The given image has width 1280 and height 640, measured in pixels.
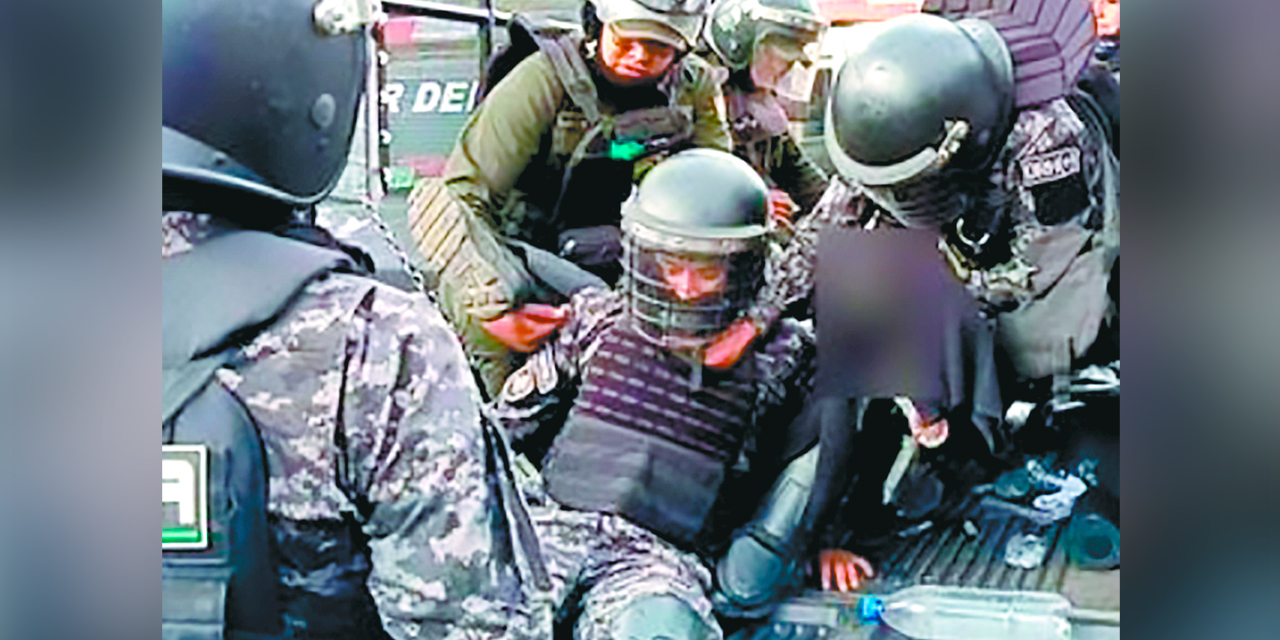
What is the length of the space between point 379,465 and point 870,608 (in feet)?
3.21

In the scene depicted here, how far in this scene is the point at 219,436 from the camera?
254cm

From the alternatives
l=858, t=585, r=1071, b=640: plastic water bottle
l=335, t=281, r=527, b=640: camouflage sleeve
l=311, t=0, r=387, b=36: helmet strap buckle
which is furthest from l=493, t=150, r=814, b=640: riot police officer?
l=311, t=0, r=387, b=36: helmet strap buckle

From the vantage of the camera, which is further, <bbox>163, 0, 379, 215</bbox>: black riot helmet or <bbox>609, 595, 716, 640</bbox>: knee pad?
<bbox>163, 0, 379, 215</bbox>: black riot helmet

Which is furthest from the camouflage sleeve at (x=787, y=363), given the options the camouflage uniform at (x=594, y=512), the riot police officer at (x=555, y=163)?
the riot police officer at (x=555, y=163)

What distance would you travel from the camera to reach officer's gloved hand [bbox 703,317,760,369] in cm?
237

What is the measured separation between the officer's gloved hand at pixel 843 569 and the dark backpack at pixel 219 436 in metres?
1.08

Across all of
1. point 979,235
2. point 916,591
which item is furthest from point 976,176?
point 916,591

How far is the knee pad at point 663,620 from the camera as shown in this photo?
239 cm

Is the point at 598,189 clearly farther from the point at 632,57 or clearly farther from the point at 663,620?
the point at 663,620

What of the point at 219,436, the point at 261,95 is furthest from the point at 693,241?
the point at 219,436

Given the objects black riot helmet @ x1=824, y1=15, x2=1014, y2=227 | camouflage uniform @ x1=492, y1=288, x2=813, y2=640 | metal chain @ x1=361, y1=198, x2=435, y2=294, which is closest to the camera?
black riot helmet @ x1=824, y1=15, x2=1014, y2=227

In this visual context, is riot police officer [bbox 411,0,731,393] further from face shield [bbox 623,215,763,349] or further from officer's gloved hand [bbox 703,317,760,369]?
officer's gloved hand [bbox 703,317,760,369]
